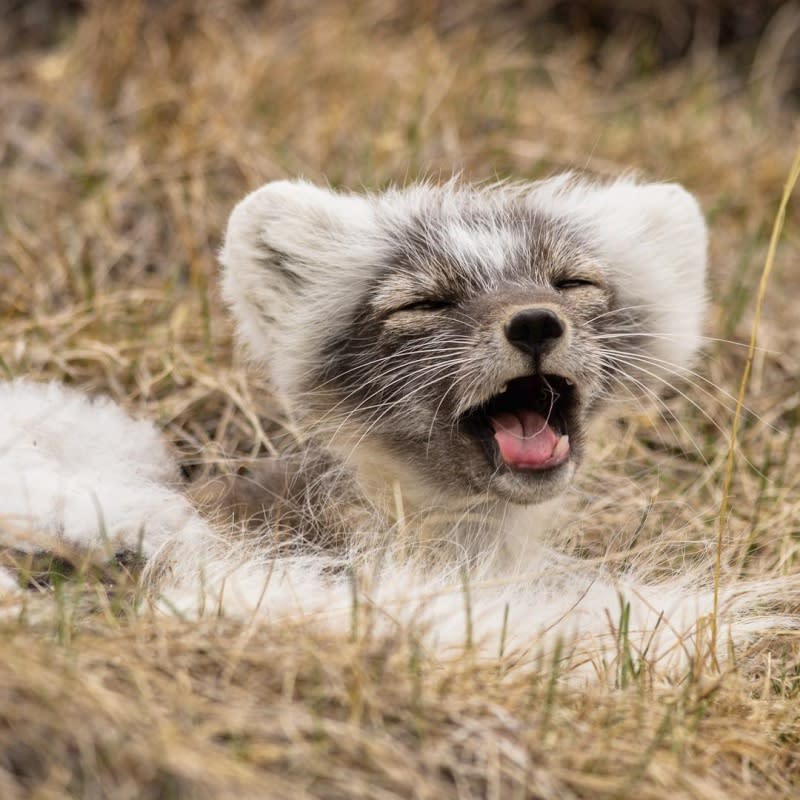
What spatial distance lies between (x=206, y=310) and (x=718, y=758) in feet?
8.53

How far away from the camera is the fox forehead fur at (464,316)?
307 centimetres

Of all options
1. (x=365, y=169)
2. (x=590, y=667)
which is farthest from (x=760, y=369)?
(x=590, y=667)

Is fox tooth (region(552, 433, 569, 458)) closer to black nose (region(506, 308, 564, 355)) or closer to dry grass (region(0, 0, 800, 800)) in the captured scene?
black nose (region(506, 308, 564, 355))

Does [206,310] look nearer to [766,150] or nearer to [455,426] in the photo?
[455,426]

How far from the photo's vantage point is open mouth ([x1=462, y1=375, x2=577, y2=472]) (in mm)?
3057

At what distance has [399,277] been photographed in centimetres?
327

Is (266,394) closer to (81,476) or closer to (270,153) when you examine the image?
(81,476)

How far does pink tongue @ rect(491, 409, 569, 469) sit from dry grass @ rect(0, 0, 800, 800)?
49 cm

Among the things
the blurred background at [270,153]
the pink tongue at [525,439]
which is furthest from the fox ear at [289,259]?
the pink tongue at [525,439]

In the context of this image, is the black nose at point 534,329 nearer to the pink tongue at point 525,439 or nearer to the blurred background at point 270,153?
the pink tongue at point 525,439

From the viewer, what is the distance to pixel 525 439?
3.08m

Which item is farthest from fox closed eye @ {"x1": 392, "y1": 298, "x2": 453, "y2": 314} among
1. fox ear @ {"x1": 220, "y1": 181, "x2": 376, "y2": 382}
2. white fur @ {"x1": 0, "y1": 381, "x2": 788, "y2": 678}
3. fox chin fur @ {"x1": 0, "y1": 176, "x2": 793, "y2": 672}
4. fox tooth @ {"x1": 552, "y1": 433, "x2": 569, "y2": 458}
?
white fur @ {"x1": 0, "y1": 381, "x2": 788, "y2": 678}

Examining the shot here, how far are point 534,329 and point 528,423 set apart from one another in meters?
0.32

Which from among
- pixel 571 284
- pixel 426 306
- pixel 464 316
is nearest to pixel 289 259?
pixel 426 306
